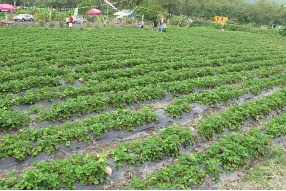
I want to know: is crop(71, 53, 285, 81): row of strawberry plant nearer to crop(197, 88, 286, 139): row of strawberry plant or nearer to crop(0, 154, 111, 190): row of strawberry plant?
crop(197, 88, 286, 139): row of strawberry plant

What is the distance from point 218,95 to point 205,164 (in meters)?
4.17

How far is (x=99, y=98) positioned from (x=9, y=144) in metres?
2.87

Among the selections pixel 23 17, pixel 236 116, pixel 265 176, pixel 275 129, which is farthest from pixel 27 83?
pixel 23 17

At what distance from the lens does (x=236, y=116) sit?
7.42 m

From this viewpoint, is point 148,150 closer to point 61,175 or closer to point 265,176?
point 61,175

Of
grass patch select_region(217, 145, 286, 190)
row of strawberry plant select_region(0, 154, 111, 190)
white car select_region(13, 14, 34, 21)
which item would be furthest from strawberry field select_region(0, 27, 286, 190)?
white car select_region(13, 14, 34, 21)

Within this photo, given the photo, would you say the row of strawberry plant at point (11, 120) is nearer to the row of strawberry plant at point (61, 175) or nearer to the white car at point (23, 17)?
the row of strawberry plant at point (61, 175)

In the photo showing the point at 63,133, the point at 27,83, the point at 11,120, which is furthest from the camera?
the point at 27,83

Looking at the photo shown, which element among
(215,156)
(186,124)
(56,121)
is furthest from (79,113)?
(215,156)

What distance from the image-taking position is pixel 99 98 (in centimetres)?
776

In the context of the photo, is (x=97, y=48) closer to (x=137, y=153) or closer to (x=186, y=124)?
(x=186, y=124)

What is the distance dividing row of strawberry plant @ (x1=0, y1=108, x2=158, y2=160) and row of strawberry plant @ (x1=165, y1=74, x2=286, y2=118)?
2.86 feet

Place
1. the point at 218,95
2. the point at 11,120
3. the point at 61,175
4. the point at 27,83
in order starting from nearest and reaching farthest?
1. the point at 61,175
2. the point at 11,120
3. the point at 27,83
4. the point at 218,95

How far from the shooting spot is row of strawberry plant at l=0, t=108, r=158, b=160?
5.38m
